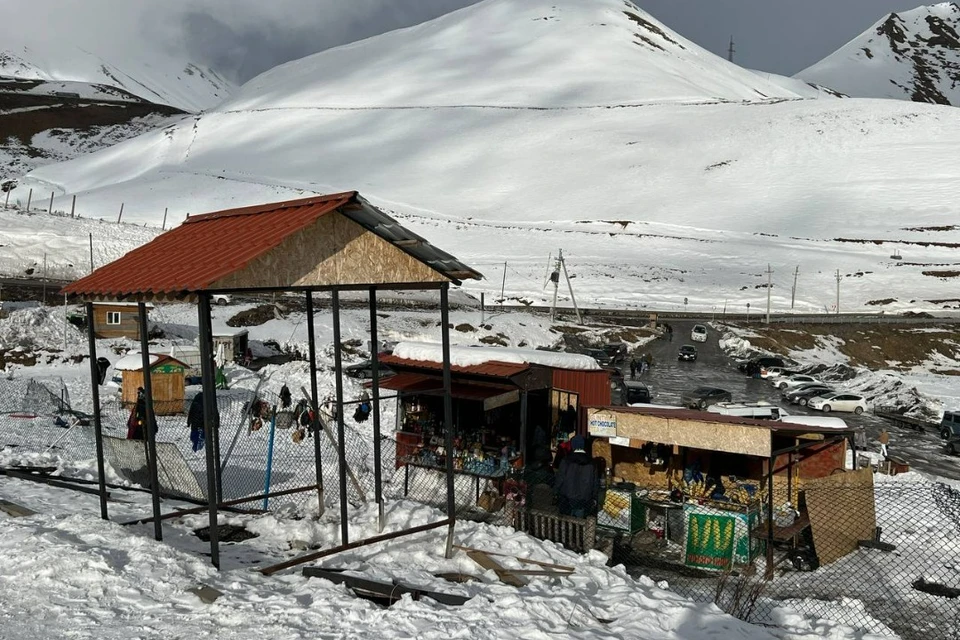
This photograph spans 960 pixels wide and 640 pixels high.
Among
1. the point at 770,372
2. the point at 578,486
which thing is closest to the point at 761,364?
the point at 770,372

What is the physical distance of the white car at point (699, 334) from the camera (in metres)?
57.8

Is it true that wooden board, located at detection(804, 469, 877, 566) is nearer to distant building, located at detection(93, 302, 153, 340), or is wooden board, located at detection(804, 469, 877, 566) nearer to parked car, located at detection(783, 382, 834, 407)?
parked car, located at detection(783, 382, 834, 407)

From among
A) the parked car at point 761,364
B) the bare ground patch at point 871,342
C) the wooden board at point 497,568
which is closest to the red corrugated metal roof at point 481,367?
the wooden board at point 497,568

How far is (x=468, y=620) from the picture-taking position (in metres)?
7.20

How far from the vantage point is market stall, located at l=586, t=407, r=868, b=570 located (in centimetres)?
1228

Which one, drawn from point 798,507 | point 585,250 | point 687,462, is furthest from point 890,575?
point 585,250

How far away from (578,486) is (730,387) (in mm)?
31701

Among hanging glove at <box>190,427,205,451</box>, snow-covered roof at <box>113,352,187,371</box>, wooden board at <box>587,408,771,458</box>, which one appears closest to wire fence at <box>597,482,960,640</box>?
wooden board at <box>587,408,771,458</box>

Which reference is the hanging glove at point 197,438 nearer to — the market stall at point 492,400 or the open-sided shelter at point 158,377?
the market stall at point 492,400

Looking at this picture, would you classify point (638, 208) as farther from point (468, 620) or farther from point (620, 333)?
point (468, 620)

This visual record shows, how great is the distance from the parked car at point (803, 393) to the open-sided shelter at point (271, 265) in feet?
105

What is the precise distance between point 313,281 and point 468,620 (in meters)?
3.96

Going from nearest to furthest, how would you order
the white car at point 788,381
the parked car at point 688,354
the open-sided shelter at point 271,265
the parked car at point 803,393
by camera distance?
the open-sided shelter at point 271,265 → the parked car at point 803,393 → the white car at point 788,381 → the parked car at point 688,354

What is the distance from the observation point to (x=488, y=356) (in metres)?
18.2
